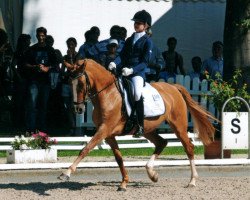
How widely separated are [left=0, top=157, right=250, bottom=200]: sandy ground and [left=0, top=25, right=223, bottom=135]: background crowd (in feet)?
13.3

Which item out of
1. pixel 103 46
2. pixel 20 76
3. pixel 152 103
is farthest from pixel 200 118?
pixel 20 76

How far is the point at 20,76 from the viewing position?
913 inches

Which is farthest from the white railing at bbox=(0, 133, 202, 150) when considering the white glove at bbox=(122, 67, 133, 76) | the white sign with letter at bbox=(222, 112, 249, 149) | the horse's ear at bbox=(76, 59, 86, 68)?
the horse's ear at bbox=(76, 59, 86, 68)

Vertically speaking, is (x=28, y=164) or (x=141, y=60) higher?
(x=141, y=60)

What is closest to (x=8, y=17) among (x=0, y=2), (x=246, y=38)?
(x=0, y=2)

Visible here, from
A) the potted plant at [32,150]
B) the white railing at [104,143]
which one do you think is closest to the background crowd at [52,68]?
the white railing at [104,143]

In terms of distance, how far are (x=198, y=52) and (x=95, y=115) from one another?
10404 mm

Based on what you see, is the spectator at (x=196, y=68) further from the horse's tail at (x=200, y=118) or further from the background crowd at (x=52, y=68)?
the horse's tail at (x=200, y=118)

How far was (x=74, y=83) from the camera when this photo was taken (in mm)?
14531

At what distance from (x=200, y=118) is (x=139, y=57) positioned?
182 cm

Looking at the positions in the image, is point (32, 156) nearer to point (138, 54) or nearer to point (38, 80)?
point (138, 54)

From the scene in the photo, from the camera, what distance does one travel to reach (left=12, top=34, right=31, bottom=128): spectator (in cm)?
2291

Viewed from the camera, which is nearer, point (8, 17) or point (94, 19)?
point (94, 19)

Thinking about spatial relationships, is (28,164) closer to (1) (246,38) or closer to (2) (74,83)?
(2) (74,83)
